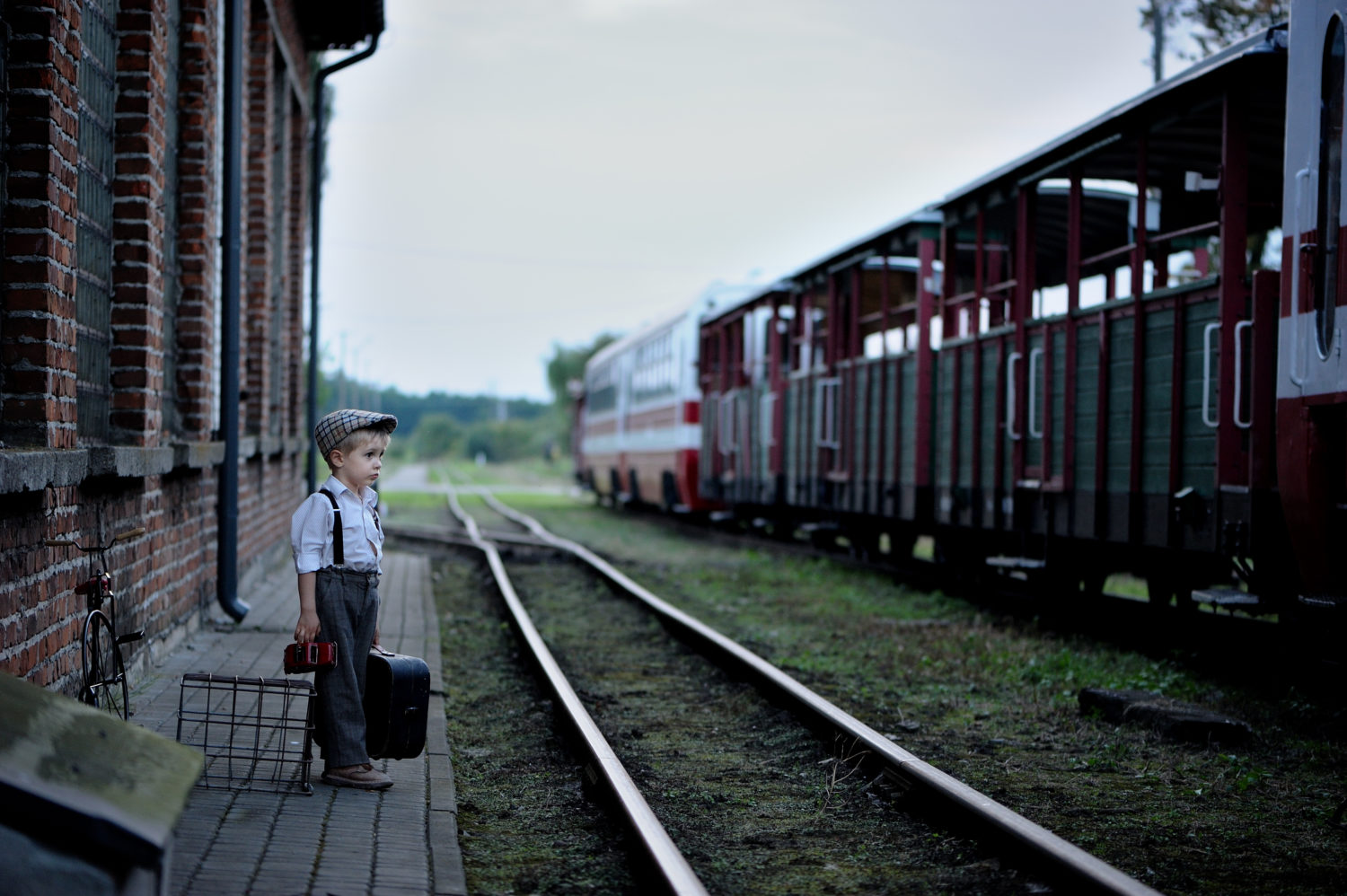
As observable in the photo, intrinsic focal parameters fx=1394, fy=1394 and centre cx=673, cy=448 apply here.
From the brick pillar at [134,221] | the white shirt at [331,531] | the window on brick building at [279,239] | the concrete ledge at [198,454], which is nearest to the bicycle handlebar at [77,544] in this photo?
the white shirt at [331,531]

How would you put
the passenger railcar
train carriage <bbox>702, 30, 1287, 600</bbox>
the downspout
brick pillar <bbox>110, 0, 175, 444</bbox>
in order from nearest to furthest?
1. the passenger railcar
2. brick pillar <bbox>110, 0, 175, 444</bbox>
3. train carriage <bbox>702, 30, 1287, 600</bbox>
4. the downspout

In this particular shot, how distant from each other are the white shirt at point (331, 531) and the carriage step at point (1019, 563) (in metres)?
6.23

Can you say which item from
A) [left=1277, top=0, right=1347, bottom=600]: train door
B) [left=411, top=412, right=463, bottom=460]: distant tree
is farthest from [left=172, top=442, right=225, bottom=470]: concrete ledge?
[left=411, top=412, right=463, bottom=460]: distant tree

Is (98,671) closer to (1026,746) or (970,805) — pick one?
(970,805)

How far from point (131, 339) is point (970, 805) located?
4.62m

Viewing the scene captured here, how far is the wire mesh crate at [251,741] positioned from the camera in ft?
16.1

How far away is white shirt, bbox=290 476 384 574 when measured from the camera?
4734 mm

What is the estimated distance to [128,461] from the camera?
6.06 m

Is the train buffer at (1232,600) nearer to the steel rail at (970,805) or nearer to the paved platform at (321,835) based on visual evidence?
the steel rail at (970,805)

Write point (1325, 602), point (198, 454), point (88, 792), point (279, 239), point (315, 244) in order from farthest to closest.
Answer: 1. point (315, 244)
2. point (279, 239)
3. point (198, 454)
4. point (1325, 602)
5. point (88, 792)

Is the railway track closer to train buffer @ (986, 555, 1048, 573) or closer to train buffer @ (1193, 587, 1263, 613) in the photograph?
train buffer @ (1193, 587, 1263, 613)

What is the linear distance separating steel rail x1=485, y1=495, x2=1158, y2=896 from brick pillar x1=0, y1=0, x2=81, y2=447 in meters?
3.43

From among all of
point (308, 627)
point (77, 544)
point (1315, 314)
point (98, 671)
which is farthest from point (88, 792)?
point (1315, 314)

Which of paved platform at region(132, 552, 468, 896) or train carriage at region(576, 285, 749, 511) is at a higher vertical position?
train carriage at region(576, 285, 749, 511)
